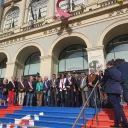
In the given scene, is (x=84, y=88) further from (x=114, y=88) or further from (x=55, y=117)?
(x=114, y=88)

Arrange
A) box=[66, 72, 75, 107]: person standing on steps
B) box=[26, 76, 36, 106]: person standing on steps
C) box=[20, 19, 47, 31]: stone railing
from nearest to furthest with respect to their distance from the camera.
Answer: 1. box=[66, 72, 75, 107]: person standing on steps
2. box=[26, 76, 36, 106]: person standing on steps
3. box=[20, 19, 47, 31]: stone railing

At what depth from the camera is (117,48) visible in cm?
1266

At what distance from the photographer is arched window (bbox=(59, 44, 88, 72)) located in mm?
13469

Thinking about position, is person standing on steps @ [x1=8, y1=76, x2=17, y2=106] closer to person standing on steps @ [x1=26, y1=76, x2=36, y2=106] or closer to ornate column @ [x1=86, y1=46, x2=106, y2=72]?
person standing on steps @ [x1=26, y1=76, x2=36, y2=106]

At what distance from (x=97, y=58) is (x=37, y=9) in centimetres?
967

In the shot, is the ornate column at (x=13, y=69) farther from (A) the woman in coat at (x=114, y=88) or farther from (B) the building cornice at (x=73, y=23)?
(A) the woman in coat at (x=114, y=88)

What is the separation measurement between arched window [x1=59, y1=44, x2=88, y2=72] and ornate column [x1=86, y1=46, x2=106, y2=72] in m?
1.63

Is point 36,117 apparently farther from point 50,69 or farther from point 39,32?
point 39,32

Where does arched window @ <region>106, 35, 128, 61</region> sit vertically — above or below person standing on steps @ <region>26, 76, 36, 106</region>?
above

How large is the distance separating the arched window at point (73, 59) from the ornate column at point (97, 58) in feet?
5.34

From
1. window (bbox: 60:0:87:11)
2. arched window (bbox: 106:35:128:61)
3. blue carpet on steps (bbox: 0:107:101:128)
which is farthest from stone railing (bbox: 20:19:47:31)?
blue carpet on steps (bbox: 0:107:101:128)

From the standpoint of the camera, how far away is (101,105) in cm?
780

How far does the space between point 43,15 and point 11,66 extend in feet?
19.8

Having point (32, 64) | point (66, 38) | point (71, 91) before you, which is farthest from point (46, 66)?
point (71, 91)
